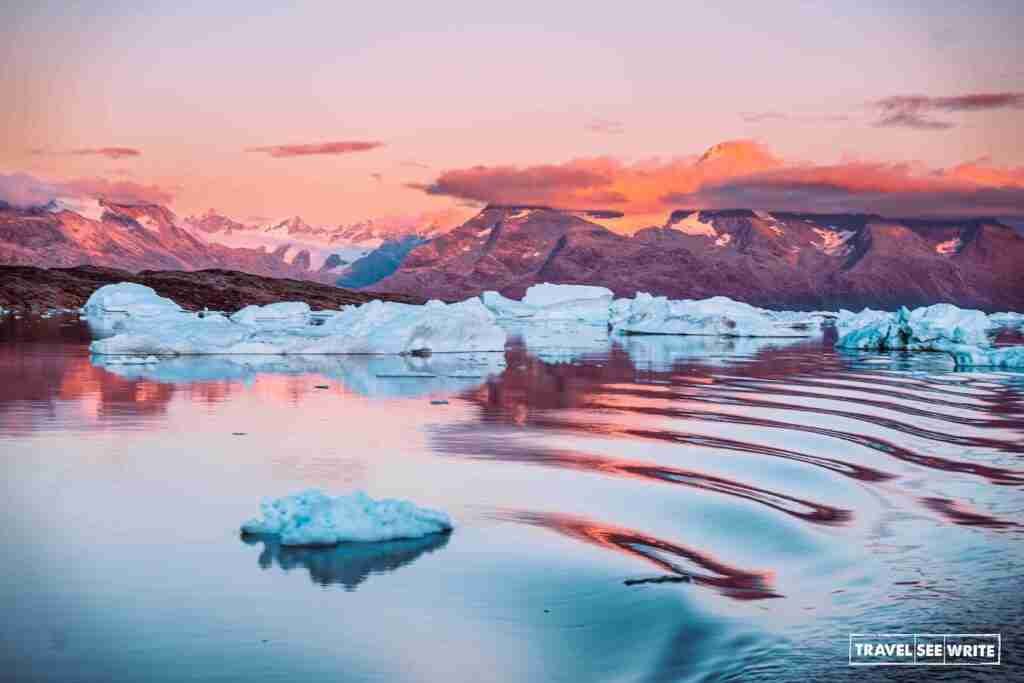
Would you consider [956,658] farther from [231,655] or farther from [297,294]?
[297,294]

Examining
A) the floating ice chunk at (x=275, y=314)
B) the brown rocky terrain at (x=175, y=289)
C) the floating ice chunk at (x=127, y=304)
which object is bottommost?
the floating ice chunk at (x=275, y=314)

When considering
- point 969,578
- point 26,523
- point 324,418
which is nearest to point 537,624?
point 969,578

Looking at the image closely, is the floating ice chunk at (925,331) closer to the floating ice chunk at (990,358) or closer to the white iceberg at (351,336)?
the floating ice chunk at (990,358)

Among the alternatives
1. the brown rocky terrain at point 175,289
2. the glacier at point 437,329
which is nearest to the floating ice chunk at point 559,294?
the glacier at point 437,329

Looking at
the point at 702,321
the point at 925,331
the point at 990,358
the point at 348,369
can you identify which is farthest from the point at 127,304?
the point at 990,358

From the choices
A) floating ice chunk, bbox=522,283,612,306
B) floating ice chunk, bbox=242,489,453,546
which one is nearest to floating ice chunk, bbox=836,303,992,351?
floating ice chunk, bbox=242,489,453,546

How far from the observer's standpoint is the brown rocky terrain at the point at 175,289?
103 meters

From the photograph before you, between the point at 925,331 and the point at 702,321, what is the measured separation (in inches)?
878

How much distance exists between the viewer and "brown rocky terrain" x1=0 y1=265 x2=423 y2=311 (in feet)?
338

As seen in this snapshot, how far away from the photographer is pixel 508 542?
10.1 meters

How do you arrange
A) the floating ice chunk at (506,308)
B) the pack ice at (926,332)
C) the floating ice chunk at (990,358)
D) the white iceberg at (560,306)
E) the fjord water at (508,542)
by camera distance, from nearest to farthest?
the fjord water at (508,542)
the floating ice chunk at (990,358)
the pack ice at (926,332)
the white iceberg at (560,306)
the floating ice chunk at (506,308)

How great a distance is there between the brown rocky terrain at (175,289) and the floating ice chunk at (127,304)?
2242cm

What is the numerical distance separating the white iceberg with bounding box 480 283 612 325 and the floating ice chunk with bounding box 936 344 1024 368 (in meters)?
53.2

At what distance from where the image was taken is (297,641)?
729 cm
